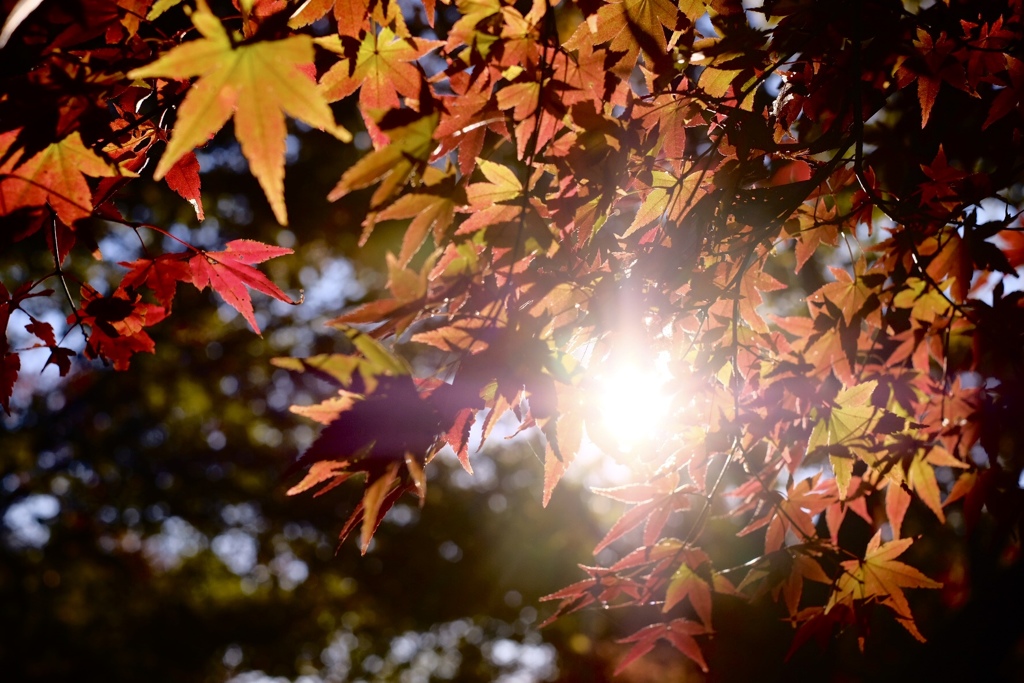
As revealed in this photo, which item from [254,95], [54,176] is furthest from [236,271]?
[254,95]

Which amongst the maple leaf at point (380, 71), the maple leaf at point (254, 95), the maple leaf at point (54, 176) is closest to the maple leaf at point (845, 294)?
the maple leaf at point (380, 71)

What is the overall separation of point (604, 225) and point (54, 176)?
1.01 m

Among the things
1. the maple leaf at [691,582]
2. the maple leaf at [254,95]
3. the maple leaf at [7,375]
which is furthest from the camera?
the maple leaf at [691,582]

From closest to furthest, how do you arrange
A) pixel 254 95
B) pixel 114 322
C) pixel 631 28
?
pixel 254 95
pixel 631 28
pixel 114 322

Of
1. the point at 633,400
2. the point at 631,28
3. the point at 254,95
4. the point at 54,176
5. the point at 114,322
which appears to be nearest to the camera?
the point at 254,95

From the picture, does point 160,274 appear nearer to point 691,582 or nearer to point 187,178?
point 187,178

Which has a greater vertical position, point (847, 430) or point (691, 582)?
point (847, 430)

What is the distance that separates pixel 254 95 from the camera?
2.45 ft

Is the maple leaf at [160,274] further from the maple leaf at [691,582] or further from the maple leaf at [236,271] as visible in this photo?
the maple leaf at [691,582]

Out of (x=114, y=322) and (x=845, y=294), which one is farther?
(x=845, y=294)

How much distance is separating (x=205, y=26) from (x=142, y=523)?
938cm

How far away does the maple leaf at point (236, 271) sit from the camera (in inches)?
55.5

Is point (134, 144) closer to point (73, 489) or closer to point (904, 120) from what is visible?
point (904, 120)

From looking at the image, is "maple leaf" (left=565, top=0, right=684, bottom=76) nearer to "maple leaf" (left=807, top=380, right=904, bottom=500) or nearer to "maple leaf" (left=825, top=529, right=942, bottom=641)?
"maple leaf" (left=807, top=380, right=904, bottom=500)
